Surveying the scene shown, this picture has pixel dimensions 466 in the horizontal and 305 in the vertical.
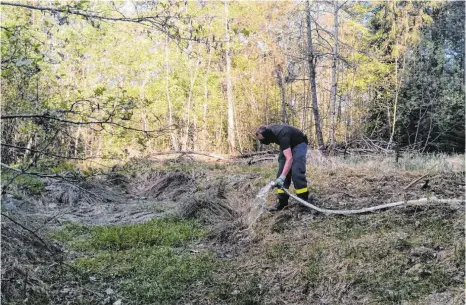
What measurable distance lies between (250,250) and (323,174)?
4116 mm

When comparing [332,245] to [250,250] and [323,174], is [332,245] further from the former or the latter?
[323,174]

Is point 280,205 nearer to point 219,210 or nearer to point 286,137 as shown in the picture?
point 286,137

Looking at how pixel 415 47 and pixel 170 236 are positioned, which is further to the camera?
pixel 415 47

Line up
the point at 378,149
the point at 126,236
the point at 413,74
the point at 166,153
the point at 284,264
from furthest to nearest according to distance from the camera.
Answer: the point at 413,74, the point at 166,153, the point at 378,149, the point at 126,236, the point at 284,264

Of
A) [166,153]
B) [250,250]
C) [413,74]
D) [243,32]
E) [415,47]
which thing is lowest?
[250,250]

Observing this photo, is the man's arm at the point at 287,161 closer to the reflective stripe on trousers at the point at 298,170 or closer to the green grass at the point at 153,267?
the reflective stripe on trousers at the point at 298,170

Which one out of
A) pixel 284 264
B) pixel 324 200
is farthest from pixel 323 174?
pixel 284 264

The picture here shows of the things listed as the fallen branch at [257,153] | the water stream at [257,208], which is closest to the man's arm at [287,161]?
the water stream at [257,208]

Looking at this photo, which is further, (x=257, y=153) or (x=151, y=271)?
(x=257, y=153)

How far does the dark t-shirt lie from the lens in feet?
21.5

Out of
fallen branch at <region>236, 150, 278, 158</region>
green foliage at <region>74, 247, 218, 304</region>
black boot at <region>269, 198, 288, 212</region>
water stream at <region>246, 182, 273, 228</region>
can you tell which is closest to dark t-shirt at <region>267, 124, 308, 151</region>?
water stream at <region>246, 182, 273, 228</region>

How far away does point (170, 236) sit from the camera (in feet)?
20.3

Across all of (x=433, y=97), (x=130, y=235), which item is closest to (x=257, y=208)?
(x=130, y=235)

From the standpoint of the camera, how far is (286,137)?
21.6 ft
